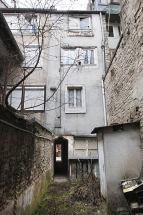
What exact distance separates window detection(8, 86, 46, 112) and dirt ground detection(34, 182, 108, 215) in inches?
185

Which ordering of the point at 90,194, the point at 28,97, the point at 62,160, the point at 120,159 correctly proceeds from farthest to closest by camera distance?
the point at 62,160
the point at 28,97
the point at 90,194
the point at 120,159

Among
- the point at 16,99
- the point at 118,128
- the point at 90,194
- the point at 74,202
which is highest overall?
the point at 16,99

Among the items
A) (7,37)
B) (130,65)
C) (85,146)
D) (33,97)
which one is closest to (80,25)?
(7,37)

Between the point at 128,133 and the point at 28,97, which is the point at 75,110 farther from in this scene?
the point at 128,133

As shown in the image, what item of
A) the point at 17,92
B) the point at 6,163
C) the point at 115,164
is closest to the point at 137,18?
the point at 115,164

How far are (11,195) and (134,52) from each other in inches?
190

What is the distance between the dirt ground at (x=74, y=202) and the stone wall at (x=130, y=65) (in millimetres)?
2763

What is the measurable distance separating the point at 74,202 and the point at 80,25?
1091 cm

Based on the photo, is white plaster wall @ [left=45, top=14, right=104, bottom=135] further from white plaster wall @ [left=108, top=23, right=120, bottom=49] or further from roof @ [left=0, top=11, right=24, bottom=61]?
roof @ [left=0, top=11, right=24, bottom=61]

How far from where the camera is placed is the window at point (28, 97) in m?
8.77

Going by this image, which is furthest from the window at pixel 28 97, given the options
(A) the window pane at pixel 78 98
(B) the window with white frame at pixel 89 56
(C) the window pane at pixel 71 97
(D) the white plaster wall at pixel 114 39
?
(D) the white plaster wall at pixel 114 39

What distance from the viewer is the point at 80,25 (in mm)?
10711

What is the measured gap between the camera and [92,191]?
5.14m

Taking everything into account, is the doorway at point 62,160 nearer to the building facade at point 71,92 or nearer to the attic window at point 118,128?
the building facade at point 71,92
